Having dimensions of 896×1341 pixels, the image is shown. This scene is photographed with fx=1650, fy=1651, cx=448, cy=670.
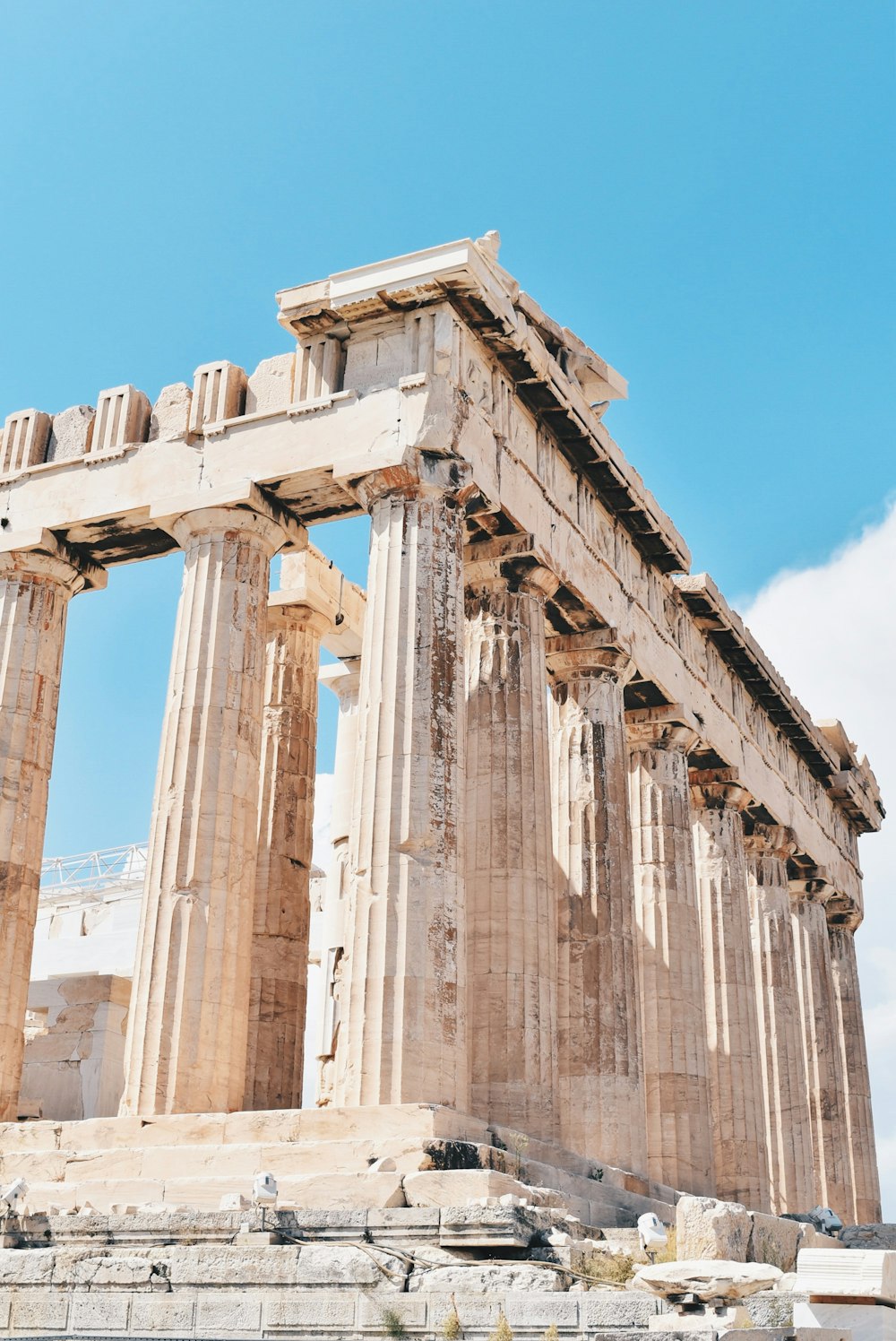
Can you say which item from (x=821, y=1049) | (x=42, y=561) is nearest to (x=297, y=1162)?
(x=42, y=561)

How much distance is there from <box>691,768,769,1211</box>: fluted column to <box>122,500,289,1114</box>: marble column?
14177 mm

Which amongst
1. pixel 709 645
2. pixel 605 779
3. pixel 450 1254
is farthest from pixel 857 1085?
pixel 450 1254

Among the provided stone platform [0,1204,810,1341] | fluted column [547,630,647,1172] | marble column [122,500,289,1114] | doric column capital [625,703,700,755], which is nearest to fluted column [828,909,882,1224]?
doric column capital [625,703,700,755]

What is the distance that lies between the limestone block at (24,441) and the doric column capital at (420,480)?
6396 millimetres

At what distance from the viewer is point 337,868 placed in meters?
31.8

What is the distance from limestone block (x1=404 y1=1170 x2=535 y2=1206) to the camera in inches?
675

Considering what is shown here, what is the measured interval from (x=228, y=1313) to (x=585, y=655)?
16.9 m

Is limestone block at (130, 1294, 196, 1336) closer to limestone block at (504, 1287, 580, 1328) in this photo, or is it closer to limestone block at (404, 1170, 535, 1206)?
limestone block at (504, 1287, 580, 1328)

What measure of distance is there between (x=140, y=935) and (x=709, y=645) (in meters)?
17.2

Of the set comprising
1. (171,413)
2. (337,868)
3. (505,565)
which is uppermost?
(171,413)

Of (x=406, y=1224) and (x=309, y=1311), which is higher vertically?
(x=406, y=1224)

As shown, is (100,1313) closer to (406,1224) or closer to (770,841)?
(406,1224)

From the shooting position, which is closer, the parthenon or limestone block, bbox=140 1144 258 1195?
limestone block, bbox=140 1144 258 1195

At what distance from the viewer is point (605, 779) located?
2825cm
